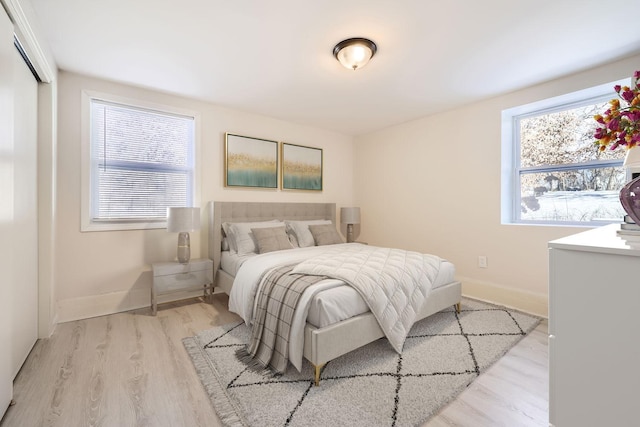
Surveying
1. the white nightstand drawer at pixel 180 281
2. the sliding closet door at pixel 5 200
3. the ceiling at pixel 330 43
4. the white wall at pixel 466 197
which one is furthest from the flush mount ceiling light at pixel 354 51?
the white nightstand drawer at pixel 180 281

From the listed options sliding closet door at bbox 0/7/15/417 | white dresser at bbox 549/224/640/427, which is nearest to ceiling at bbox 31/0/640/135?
sliding closet door at bbox 0/7/15/417

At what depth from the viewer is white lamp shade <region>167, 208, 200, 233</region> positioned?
113 inches

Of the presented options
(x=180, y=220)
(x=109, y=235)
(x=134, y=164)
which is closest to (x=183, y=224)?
(x=180, y=220)

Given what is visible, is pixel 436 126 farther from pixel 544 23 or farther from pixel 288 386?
pixel 288 386

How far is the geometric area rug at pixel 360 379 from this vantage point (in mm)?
1451

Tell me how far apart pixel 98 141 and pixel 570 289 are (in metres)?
3.79

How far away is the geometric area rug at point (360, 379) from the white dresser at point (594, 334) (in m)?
0.79

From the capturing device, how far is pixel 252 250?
→ 126 inches

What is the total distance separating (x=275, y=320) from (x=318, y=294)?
383 mm

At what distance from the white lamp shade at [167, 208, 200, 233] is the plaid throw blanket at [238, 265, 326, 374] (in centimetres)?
128

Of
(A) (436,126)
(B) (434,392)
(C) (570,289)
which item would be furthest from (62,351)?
(A) (436,126)

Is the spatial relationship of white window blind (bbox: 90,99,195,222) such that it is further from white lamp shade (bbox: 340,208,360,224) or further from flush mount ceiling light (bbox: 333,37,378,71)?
white lamp shade (bbox: 340,208,360,224)

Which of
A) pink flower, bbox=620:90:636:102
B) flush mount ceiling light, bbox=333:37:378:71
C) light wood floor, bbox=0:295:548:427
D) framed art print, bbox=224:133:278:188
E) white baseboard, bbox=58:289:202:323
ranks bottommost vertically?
light wood floor, bbox=0:295:548:427

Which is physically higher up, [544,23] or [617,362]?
[544,23]
